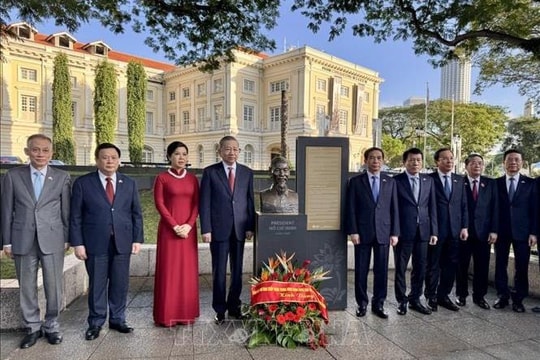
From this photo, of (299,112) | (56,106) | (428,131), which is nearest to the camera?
(56,106)

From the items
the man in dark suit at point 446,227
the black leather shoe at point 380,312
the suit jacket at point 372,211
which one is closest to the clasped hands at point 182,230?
the suit jacket at point 372,211

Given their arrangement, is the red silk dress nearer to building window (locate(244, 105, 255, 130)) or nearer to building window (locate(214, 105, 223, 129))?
building window (locate(214, 105, 223, 129))

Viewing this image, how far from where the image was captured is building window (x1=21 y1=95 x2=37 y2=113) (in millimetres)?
33656

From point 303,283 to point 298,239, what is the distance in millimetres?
549

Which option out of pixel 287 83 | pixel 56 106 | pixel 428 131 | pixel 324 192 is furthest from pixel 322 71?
pixel 324 192

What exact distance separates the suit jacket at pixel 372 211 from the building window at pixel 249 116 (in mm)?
37339

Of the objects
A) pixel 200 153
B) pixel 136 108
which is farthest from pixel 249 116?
pixel 136 108

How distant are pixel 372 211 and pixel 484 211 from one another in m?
1.43

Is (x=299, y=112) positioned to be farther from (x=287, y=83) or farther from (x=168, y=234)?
(x=168, y=234)

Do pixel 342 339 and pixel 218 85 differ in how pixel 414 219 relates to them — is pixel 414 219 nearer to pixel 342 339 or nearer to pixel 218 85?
pixel 342 339

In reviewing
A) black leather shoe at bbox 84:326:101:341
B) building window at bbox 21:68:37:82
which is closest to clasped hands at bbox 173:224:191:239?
black leather shoe at bbox 84:326:101:341

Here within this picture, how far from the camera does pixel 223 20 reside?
6984 millimetres

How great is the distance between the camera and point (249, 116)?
136 ft

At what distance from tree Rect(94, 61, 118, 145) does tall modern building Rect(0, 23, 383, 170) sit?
4.98 m
